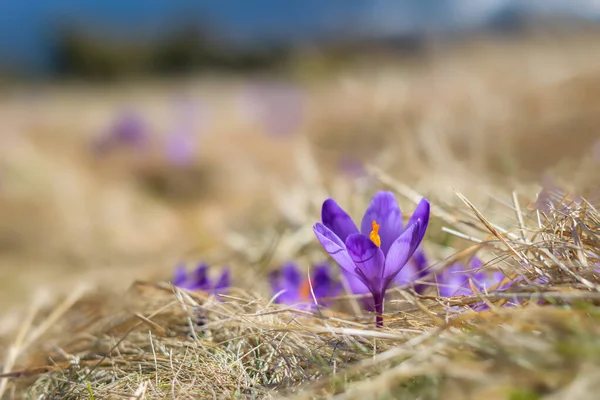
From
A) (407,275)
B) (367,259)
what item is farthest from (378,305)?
(407,275)

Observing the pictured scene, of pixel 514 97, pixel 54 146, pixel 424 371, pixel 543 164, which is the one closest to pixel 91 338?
pixel 424 371

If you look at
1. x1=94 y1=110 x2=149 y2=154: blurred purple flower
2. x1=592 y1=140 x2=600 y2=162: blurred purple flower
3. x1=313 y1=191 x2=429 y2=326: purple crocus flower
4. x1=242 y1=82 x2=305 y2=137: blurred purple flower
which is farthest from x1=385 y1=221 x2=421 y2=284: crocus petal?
x1=242 y1=82 x2=305 y2=137: blurred purple flower

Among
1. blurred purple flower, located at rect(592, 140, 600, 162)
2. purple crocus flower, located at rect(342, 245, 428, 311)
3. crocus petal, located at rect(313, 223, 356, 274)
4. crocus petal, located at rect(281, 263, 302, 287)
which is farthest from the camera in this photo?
blurred purple flower, located at rect(592, 140, 600, 162)

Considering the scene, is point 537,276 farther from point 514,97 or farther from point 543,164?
point 514,97

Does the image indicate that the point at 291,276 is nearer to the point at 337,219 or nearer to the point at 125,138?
the point at 337,219

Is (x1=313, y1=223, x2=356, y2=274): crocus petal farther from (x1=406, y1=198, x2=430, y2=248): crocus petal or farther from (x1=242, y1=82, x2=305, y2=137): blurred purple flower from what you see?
(x1=242, y1=82, x2=305, y2=137): blurred purple flower

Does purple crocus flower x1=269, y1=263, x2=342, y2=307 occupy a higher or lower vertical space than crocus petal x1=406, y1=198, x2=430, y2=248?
lower
